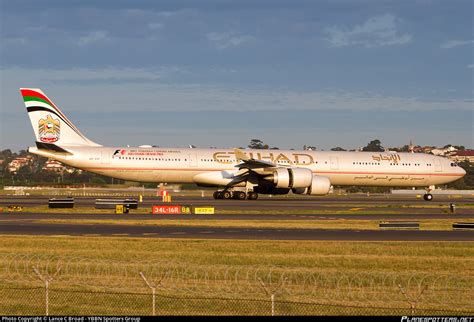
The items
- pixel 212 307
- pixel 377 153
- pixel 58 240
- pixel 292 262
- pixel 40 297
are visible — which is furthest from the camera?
pixel 377 153

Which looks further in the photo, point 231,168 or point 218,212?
point 231,168

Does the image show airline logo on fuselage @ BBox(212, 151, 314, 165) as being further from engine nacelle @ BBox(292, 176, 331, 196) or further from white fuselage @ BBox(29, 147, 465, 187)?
engine nacelle @ BBox(292, 176, 331, 196)

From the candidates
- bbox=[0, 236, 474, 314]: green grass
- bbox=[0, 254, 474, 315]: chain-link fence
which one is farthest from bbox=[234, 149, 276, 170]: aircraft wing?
bbox=[0, 254, 474, 315]: chain-link fence

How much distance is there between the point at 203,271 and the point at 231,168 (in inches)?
1919

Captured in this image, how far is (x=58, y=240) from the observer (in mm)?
31969

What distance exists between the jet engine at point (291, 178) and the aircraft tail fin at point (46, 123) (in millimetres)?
19716

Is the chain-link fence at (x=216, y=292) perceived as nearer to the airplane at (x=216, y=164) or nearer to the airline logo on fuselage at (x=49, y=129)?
the airplane at (x=216, y=164)

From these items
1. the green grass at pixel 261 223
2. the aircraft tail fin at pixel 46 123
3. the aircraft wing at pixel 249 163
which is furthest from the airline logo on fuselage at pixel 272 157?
the green grass at pixel 261 223

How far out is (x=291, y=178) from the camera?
A: 2645 inches

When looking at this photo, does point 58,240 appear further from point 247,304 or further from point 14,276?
point 247,304

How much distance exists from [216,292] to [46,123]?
57.1 meters

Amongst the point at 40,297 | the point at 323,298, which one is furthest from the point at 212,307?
the point at 40,297

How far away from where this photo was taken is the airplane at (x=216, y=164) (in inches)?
2721

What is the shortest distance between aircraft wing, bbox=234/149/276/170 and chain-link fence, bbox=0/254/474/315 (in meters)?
43.6
